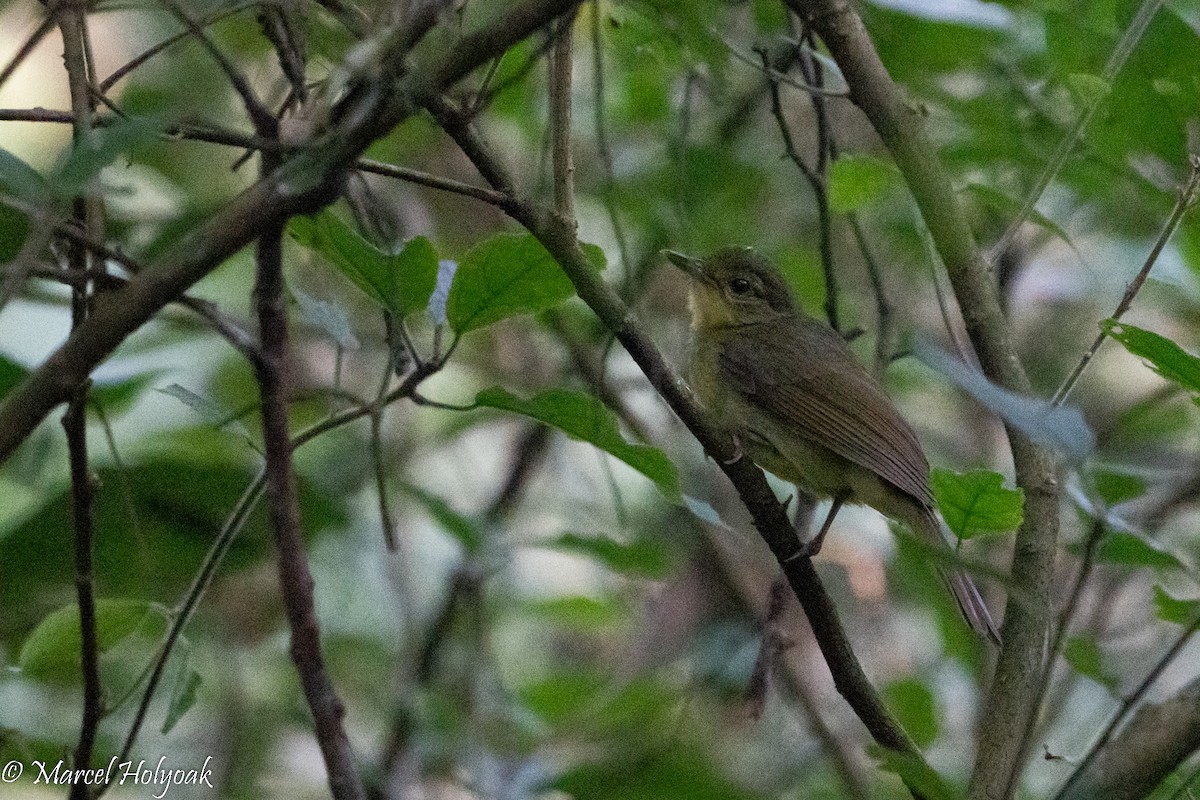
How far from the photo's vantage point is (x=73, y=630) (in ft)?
7.32

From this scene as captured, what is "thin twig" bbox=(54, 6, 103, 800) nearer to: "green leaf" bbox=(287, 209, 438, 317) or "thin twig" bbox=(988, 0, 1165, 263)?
"green leaf" bbox=(287, 209, 438, 317)

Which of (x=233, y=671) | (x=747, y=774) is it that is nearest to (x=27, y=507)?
(x=233, y=671)

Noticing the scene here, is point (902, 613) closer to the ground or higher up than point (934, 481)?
higher up

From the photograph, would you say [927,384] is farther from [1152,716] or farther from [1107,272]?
[1152,716]

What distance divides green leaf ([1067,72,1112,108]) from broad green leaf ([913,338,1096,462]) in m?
1.11

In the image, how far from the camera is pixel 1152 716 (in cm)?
178

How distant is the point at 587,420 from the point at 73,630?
3.15 ft

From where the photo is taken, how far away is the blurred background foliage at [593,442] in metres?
2.35

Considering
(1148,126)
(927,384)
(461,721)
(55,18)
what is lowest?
(461,721)

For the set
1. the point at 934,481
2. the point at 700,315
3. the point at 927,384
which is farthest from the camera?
the point at 927,384

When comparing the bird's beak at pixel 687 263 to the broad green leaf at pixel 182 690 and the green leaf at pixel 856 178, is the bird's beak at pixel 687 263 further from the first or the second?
the broad green leaf at pixel 182 690

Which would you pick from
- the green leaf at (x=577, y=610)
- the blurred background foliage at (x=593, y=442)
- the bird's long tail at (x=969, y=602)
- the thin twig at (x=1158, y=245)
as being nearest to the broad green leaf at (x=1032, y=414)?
the blurred background foliage at (x=593, y=442)

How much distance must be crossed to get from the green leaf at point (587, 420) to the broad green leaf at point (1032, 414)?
2.12 ft

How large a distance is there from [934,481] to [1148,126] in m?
1.21
